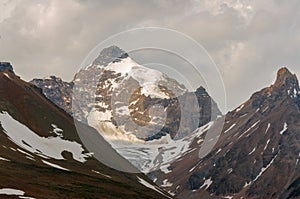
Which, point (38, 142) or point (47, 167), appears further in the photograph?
point (38, 142)

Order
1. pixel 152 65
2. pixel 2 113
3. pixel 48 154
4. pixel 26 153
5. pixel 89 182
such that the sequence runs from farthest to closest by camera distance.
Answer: pixel 2 113, pixel 48 154, pixel 26 153, pixel 89 182, pixel 152 65

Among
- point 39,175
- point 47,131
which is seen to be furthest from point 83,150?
point 39,175

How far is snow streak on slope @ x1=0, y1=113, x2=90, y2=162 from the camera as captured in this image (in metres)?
162

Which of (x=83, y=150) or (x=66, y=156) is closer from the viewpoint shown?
(x=66, y=156)

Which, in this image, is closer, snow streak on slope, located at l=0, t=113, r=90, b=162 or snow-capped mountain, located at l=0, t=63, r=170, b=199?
snow-capped mountain, located at l=0, t=63, r=170, b=199

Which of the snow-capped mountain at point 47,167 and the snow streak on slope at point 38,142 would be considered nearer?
the snow-capped mountain at point 47,167

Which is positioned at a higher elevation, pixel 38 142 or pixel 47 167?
pixel 38 142

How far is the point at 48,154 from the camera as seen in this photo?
162625 mm

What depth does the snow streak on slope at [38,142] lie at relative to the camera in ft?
533

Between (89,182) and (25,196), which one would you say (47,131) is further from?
(25,196)

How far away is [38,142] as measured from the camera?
172375 millimetres

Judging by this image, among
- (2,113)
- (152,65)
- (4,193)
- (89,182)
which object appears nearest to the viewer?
(152,65)

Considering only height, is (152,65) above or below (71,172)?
below

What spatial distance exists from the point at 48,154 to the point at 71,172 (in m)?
26.3
